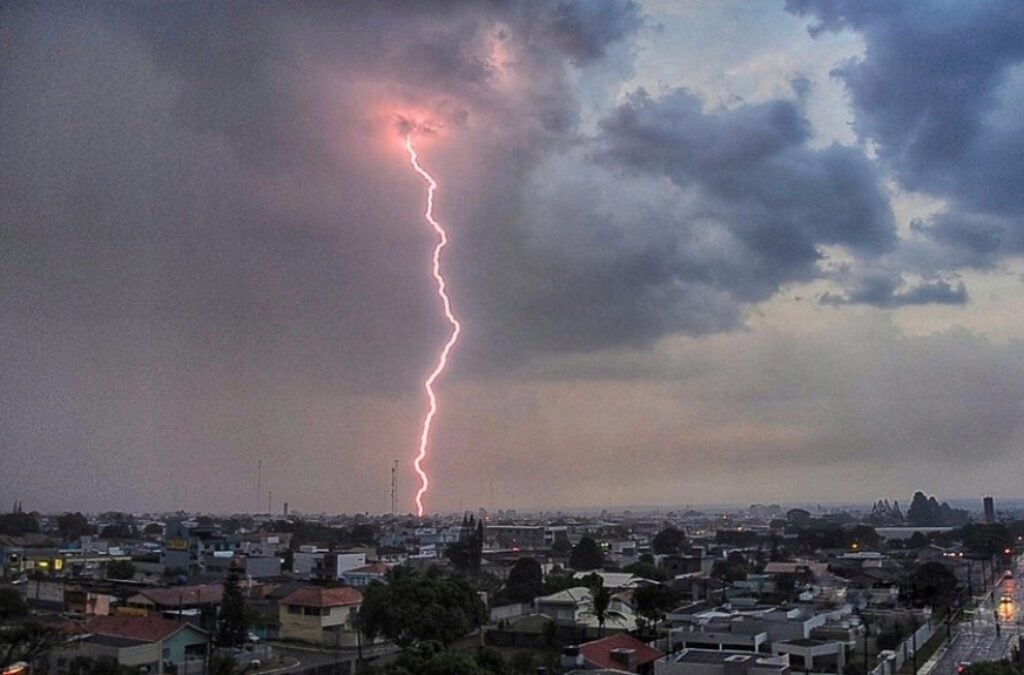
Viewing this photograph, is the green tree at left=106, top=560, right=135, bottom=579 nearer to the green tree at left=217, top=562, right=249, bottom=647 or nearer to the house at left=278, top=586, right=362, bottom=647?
the house at left=278, top=586, right=362, bottom=647

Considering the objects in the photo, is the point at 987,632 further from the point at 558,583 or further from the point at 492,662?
the point at 492,662

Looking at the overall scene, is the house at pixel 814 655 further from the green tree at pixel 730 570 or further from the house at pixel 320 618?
the green tree at pixel 730 570

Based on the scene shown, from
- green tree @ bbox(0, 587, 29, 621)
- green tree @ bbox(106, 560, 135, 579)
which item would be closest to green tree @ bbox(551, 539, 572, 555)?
green tree @ bbox(106, 560, 135, 579)

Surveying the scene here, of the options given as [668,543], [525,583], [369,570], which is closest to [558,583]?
[525,583]

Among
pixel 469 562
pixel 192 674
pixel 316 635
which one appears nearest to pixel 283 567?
pixel 469 562

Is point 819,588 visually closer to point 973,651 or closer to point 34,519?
point 973,651

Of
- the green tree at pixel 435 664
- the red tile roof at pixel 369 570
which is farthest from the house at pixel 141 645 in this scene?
the red tile roof at pixel 369 570
